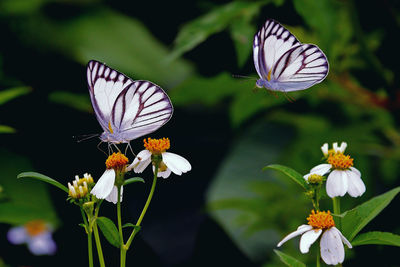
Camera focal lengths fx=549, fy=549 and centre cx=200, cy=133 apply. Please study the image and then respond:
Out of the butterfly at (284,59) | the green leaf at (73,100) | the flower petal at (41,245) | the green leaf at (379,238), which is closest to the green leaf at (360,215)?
the green leaf at (379,238)

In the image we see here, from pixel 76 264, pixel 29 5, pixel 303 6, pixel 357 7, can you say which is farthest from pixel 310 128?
pixel 29 5

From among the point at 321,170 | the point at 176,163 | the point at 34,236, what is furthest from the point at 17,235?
the point at 321,170

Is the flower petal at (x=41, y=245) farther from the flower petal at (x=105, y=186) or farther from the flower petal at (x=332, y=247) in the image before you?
the flower petal at (x=332, y=247)

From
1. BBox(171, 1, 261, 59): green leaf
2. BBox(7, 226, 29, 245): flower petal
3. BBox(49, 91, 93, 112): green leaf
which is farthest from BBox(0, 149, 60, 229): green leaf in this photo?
BBox(171, 1, 261, 59): green leaf

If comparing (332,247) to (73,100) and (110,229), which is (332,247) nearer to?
(110,229)

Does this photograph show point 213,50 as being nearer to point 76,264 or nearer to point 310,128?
point 310,128

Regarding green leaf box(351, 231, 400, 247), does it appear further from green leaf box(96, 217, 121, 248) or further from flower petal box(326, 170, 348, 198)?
green leaf box(96, 217, 121, 248)

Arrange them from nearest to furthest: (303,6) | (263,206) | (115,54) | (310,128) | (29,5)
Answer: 1. (303,6)
2. (263,206)
3. (310,128)
4. (29,5)
5. (115,54)
